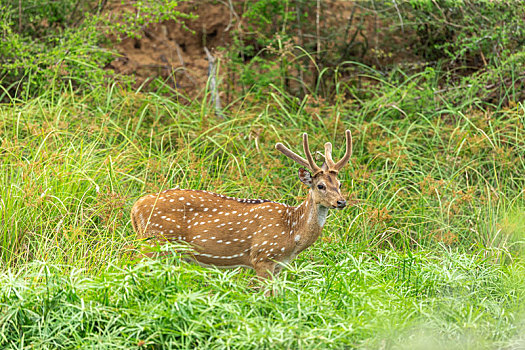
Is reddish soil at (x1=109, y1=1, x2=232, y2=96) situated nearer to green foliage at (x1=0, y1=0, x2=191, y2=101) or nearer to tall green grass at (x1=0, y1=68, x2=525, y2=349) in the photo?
green foliage at (x1=0, y1=0, x2=191, y2=101)

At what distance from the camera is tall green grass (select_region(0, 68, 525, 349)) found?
4.53 m

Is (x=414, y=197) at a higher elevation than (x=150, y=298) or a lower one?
lower

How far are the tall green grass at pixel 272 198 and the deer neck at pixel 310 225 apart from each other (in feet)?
0.80

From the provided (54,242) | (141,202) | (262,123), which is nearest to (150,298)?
(141,202)

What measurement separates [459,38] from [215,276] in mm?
5054

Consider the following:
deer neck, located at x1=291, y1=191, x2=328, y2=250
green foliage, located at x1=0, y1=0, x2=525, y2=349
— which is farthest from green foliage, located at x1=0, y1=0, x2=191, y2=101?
deer neck, located at x1=291, y1=191, x2=328, y2=250

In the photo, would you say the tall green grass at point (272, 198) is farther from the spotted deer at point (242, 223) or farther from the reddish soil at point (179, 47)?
the reddish soil at point (179, 47)

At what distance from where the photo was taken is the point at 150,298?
15.2ft

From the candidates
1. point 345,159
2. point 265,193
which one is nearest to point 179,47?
point 265,193

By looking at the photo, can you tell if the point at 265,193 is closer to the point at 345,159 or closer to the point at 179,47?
the point at 345,159

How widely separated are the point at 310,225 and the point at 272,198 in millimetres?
1754

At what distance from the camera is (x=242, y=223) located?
5812mm

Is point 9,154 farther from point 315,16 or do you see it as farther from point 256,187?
point 315,16

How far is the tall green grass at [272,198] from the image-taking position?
4.53 m
